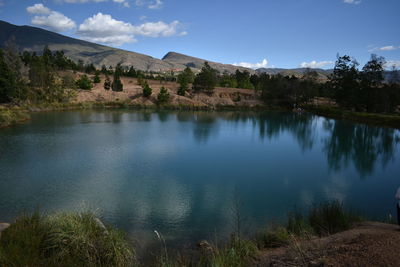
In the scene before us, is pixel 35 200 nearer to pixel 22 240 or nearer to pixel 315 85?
pixel 22 240

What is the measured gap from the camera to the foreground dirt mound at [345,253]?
223 inches

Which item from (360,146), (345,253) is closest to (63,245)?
(345,253)

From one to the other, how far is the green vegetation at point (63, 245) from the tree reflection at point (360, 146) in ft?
55.9

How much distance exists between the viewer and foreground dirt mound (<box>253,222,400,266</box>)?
18.6 feet

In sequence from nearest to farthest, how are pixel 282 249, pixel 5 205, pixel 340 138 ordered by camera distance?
pixel 282 249 < pixel 5 205 < pixel 340 138

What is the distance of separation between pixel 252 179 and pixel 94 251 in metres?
11.7

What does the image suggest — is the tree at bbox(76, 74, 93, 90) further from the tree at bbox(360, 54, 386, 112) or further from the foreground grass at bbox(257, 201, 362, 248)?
the foreground grass at bbox(257, 201, 362, 248)

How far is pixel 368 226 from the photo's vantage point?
9016 millimetres

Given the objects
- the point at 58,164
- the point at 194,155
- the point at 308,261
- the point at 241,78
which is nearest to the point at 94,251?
the point at 308,261

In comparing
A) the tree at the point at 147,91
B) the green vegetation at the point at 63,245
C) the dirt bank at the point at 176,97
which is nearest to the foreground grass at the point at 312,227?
the green vegetation at the point at 63,245

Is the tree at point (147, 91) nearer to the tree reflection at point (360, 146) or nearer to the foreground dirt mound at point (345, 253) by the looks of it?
the tree reflection at point (360, 146)

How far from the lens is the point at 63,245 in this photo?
684 centimetres

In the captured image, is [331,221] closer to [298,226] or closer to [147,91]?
[298,226]

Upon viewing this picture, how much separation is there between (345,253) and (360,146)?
26.5 meters
